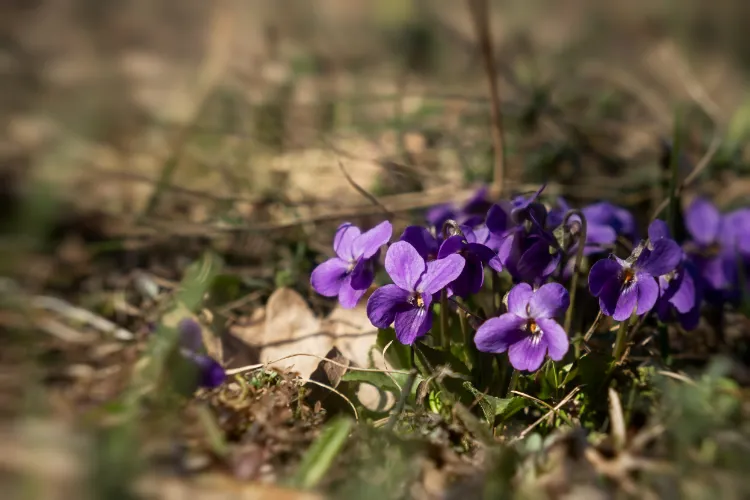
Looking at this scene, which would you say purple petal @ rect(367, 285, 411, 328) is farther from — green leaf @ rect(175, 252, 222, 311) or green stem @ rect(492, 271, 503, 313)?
green leaf @ rect(175, 252, 222, 311)

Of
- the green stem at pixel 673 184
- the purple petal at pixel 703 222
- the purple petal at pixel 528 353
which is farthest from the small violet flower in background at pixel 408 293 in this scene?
the purple petal at pixel 703 222

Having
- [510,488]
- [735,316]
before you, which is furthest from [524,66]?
[510,488]

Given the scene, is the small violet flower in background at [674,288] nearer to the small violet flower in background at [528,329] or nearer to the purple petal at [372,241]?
the small violet flower in background at [528,329]

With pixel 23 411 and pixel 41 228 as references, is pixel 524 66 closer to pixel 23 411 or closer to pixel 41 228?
pixel 41 228

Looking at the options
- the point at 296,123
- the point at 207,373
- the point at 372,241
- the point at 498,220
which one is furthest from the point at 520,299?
the point at 296,123

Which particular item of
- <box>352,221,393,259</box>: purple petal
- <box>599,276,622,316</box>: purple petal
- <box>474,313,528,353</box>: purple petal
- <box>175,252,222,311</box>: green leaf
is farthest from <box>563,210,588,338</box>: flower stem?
<box>175,252,222,311</box>: green leaf

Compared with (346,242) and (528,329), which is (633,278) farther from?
(346,242)
